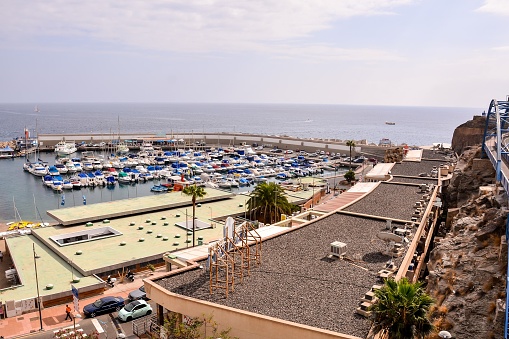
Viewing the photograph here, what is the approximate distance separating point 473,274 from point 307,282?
8.56 metres

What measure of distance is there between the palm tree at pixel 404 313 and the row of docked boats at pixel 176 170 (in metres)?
68.2

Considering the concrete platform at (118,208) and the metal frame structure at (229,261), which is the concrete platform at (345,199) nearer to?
the metal frame structure at (229,261)

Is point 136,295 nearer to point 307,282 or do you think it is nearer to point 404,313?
point 307,282

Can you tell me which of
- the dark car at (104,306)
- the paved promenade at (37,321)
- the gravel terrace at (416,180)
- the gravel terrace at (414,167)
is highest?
the gravel terrace at (414,167)

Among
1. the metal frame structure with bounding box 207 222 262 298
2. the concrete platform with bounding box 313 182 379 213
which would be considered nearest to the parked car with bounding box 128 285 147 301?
the metal frame structure with bounding box 207 222 262 298

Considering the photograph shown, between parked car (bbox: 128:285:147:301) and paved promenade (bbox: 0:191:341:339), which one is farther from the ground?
parked car (bbox: 128:285:147:301)

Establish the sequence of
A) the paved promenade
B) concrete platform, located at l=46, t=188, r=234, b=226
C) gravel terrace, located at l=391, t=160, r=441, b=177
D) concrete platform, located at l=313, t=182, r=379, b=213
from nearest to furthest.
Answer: the paved promenade → concrete platform, located at l=313, t=182, r=379, b=213 → concrete platform, located at l=46, t=188, r=234, b=226 → gravel terrace, located at l=391, t=160, r=441, b=177

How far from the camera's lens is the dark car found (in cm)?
2973

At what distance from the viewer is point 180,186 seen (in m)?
78.4

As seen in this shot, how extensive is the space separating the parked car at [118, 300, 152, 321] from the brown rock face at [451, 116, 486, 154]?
71.4 meters

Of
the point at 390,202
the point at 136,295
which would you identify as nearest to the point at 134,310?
the point at 136,295

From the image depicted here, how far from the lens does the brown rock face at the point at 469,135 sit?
82.1 metres

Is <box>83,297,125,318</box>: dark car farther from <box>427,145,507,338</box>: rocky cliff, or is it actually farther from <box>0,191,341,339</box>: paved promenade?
<box>427,145,507,338</box>: rocky cliff

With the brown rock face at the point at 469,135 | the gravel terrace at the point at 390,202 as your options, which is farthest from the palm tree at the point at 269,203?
the brown rock face at the point at 469,135
